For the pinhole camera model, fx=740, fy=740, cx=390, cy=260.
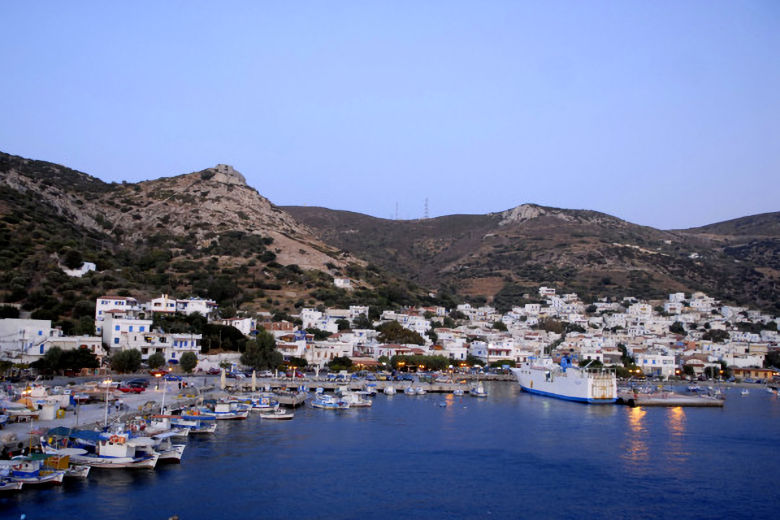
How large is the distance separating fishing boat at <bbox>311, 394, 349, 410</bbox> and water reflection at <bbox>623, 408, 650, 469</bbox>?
16.7 m

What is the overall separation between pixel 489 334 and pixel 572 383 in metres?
29.8

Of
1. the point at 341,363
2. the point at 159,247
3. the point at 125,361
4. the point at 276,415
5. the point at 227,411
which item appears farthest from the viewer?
the point at 159,247

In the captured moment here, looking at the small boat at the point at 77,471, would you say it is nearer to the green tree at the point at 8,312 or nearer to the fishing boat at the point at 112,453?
the fishing boat at the point at 112,453

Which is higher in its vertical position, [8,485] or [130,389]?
[130,389]

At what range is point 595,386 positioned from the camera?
5462 centimetres

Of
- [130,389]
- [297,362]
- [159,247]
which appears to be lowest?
[130,389]

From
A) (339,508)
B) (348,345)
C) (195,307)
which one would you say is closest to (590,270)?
(348,345)

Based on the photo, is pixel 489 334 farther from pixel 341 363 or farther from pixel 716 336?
pixel 716 336

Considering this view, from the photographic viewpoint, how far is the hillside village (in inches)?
2094

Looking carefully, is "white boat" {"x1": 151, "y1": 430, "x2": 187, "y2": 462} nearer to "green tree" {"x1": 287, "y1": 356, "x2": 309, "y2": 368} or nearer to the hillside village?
the hillside village

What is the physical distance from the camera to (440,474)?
92.3 feet

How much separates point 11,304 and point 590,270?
104 metres

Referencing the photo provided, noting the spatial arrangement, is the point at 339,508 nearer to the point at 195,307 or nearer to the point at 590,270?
the point at 195,307

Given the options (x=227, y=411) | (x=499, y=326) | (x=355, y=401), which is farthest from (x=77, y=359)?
(x=499, y=326)
